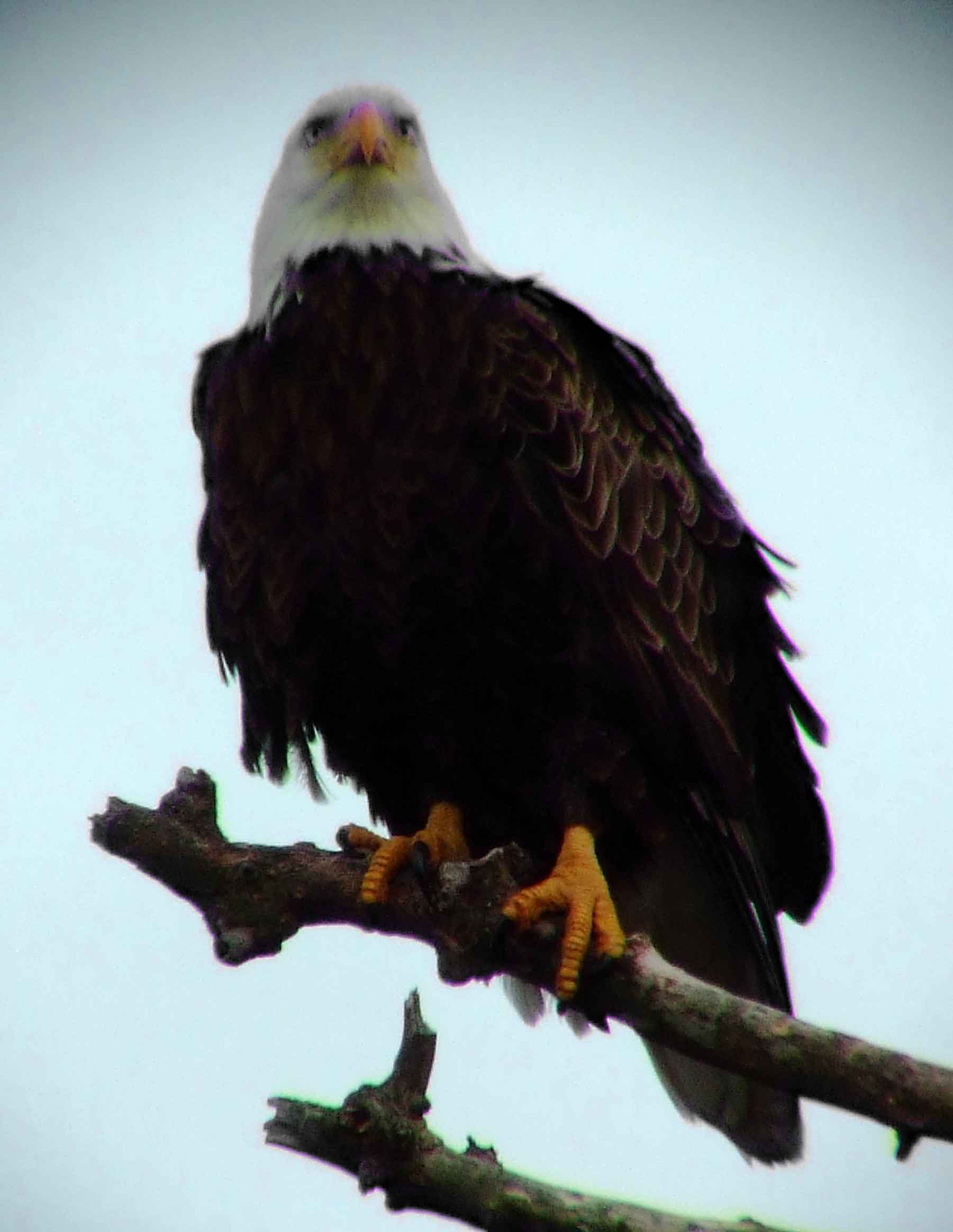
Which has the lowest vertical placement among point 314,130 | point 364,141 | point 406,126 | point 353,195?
point 353,195

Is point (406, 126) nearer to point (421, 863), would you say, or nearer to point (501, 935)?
point (421, 863)

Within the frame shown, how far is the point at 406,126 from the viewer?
5.02m

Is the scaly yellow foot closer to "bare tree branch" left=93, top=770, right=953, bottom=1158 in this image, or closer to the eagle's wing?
"bare tree branch" left=93, top=770, right=953, bottom=1158

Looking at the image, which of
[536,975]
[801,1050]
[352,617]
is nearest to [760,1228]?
[801,1050]

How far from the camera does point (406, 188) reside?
4.71 m

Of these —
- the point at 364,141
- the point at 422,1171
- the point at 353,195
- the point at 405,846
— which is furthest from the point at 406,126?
the point at 422,1171

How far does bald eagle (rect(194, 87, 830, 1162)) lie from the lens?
399 centimetres

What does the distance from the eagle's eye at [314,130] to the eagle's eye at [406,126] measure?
21 cm

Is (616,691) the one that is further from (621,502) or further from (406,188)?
(406,188)

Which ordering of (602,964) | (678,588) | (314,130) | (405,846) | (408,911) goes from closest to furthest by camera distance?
(602,964)
(408,911)
(405,846)
(678,588)
(314,130)

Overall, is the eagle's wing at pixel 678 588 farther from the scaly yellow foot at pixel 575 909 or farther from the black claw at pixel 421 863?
the black claw at pixel 421 863

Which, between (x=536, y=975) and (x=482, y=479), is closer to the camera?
(x=536, y=975)

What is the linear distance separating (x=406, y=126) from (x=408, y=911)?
257 cm

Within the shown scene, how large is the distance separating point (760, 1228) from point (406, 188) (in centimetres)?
302
